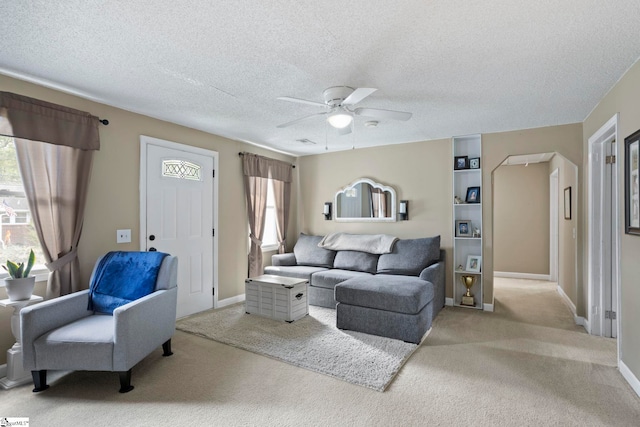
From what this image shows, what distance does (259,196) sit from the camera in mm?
5160

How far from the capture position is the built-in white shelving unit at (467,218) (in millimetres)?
4559

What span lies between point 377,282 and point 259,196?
2386 millimetres

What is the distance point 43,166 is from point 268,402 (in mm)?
2646

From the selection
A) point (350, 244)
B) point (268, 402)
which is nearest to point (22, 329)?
point (268, 402)

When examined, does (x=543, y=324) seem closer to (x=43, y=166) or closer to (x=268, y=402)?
(x=268, y=402)

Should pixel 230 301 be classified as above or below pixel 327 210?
below

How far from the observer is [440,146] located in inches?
191

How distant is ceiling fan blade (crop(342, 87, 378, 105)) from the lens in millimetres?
2368

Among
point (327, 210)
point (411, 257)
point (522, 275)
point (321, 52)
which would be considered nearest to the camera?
point (321, 52)

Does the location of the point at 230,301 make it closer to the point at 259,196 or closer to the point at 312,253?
the point at 312,253

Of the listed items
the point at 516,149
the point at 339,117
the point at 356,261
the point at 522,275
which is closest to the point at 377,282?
the point at 356,261

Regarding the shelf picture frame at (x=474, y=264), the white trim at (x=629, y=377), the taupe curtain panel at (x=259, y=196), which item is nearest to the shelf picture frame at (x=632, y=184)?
the white trim at (x=629, y=377)

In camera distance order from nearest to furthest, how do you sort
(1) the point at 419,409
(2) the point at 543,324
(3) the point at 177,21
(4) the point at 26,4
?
(4) the point at 26,4
(3) the point at 177,21
(1) the point at 419,409
(2) the point at 543,324

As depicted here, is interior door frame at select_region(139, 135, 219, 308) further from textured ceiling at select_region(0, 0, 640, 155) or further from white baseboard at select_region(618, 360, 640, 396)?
white baseboard at select_region(618, 360, 640, 396)
